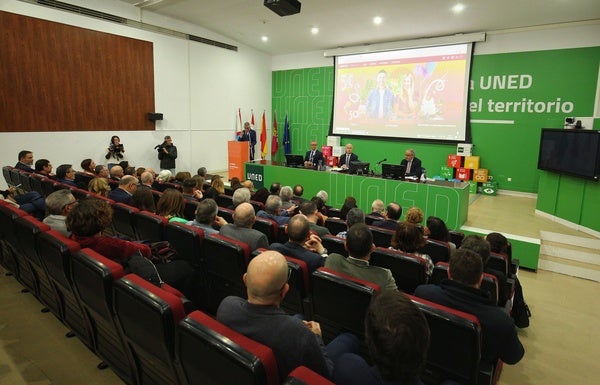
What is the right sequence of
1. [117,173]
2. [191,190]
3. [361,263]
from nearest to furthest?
[361,263] → [191,190] → [117,173]

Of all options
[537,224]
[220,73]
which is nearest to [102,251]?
[537,224]

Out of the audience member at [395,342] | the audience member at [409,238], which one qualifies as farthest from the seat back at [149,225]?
the audience member at [395,342]

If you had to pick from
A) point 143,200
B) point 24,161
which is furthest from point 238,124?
point 143,200

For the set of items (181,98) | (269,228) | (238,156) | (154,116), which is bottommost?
(269,228)

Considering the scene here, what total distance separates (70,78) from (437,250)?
26.4 ft

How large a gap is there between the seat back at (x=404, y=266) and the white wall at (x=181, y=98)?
7610mm

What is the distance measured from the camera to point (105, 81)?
8.06 meters

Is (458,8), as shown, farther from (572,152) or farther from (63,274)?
(63,274)

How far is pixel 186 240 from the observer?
2676 millimetres

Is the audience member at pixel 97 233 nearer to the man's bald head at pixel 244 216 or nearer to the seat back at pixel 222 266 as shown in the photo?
the seat back at pixel 222 266

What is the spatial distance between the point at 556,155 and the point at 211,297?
663 cm

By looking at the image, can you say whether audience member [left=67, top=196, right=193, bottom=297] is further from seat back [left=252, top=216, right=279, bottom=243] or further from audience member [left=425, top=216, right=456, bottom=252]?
audience member [left=425, top=216, right=456, bottom=252]

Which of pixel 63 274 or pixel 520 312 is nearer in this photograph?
pixel 63 274

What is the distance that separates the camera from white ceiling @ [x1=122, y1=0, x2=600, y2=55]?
7.05 m
